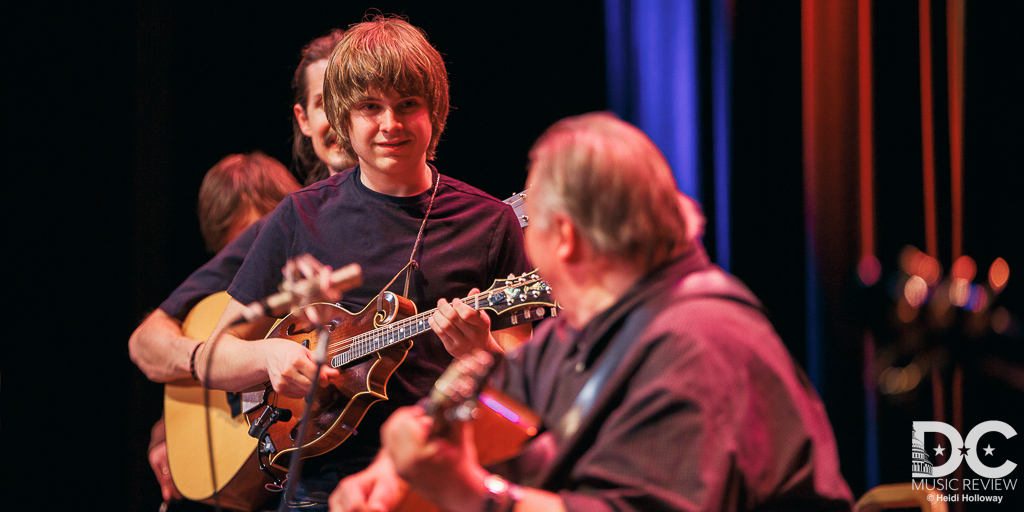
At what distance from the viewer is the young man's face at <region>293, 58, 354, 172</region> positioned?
3045 mm

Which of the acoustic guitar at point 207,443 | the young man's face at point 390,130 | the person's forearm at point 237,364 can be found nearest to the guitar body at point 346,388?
the person's forearm at point 237,364

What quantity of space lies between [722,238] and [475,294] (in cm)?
163

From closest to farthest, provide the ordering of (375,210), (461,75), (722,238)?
(375,210), (722,238), (461,75)

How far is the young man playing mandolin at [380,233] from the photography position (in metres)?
2.28

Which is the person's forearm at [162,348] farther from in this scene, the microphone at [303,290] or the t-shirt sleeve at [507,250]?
the microphone at [303,290]

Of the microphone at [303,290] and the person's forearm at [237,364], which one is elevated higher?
the microphone at [303,290]

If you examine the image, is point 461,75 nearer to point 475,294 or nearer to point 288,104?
point 288,104

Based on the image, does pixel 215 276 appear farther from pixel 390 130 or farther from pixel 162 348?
pixel 390 130

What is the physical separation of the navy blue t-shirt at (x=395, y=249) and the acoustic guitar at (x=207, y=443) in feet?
1.84

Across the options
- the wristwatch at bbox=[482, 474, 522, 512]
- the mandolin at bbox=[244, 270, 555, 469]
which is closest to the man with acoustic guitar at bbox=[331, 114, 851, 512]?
the wristwatch at bbox=[482, 474, 522, 512]

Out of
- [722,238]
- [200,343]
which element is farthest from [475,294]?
[722,238]

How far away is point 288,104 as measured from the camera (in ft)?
15.0

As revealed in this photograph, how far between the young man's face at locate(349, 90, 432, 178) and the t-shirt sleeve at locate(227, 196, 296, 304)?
0.32 metres

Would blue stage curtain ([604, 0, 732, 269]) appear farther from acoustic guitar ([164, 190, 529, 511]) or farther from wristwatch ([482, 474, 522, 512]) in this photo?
wristwatch ([482, 474, 522, 512])
